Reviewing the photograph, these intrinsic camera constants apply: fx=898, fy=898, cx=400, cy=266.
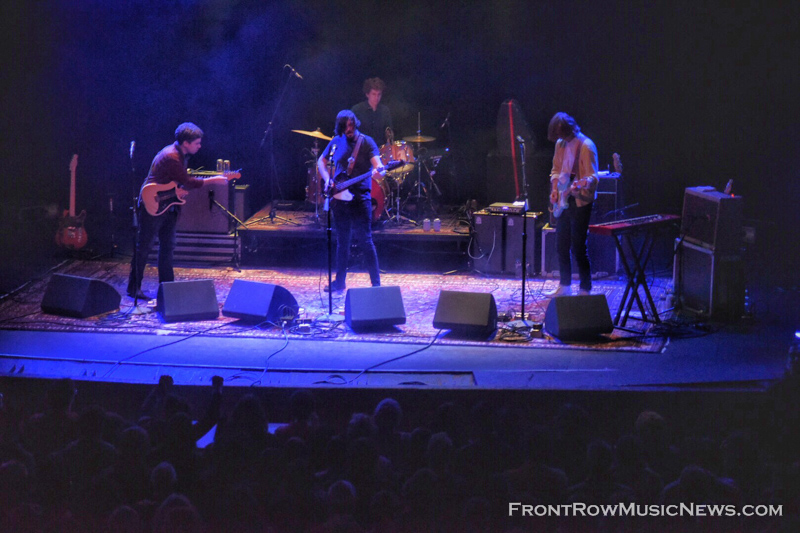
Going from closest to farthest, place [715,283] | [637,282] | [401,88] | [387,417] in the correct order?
[387,417]
[637,282]
[715,283]
[401,88]

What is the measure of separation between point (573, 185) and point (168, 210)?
3761 mm

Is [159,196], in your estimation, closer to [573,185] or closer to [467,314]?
[467,314]

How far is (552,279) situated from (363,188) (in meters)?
2.52

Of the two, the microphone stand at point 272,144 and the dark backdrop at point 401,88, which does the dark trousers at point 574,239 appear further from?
the microphone stand at point 272,144

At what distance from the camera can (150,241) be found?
858cm

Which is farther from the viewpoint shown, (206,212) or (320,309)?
(206,212)

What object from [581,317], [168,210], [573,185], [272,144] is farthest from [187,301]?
[272,144]

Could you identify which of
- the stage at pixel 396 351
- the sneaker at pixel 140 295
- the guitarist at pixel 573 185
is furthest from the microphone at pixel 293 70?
the guitarist at pixel 573 185

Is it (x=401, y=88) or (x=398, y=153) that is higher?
(x=401, y=88)

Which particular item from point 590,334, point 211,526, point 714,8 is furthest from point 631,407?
point 714,8

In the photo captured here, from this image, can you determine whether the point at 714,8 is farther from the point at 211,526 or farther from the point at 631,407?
the point at 211,526

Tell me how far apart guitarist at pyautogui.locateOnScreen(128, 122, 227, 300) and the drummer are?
2.83 meters

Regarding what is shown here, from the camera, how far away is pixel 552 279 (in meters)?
9.75

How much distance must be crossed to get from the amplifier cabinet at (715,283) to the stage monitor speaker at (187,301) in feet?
14.1
